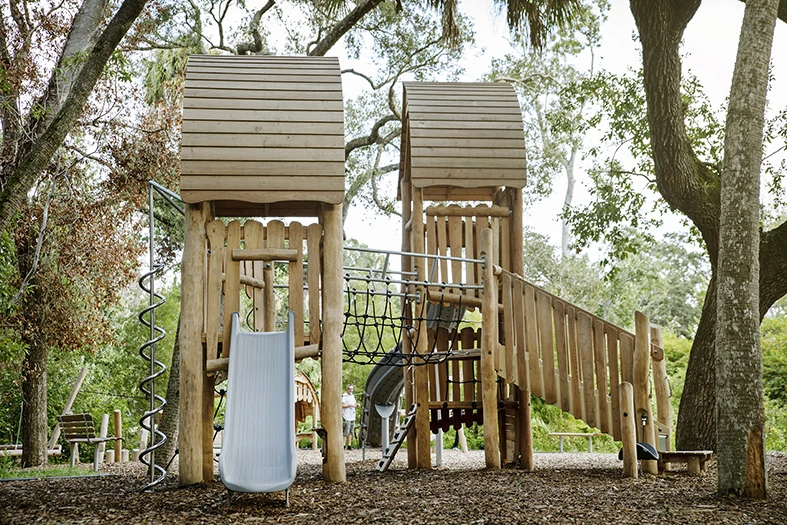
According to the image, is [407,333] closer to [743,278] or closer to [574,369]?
[574,369]

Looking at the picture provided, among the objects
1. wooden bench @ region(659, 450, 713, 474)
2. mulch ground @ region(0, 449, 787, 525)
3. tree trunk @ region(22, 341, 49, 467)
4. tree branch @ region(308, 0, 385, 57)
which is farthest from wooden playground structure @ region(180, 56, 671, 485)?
tree trunk @ region(22, 341, 49, 467)

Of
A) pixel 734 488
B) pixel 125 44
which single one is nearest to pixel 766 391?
pixel 734 488

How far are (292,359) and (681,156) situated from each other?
6.37 meters

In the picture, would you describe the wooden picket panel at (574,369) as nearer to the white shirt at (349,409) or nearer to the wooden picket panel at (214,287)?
the wooden picket panel at (214,287)

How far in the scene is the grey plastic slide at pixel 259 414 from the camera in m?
5.55

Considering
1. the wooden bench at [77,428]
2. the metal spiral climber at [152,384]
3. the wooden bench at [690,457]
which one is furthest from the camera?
the wooden bench at [77,428]

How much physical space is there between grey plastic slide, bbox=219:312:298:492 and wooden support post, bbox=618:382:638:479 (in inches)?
127

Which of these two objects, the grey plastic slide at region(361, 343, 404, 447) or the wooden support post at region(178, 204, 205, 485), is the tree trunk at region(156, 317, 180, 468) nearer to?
the grey plastic slide at region(361, 343, 404, 447)

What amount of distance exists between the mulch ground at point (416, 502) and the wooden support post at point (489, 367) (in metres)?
0.66

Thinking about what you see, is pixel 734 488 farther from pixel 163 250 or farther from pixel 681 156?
pixel 163 250

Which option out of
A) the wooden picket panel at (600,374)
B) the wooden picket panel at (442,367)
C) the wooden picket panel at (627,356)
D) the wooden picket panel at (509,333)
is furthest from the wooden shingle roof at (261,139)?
the wooden picket panel at (627,356)

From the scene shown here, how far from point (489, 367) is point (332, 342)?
2.05 m

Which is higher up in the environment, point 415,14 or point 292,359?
point 415,14

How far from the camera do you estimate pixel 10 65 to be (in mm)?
10047
